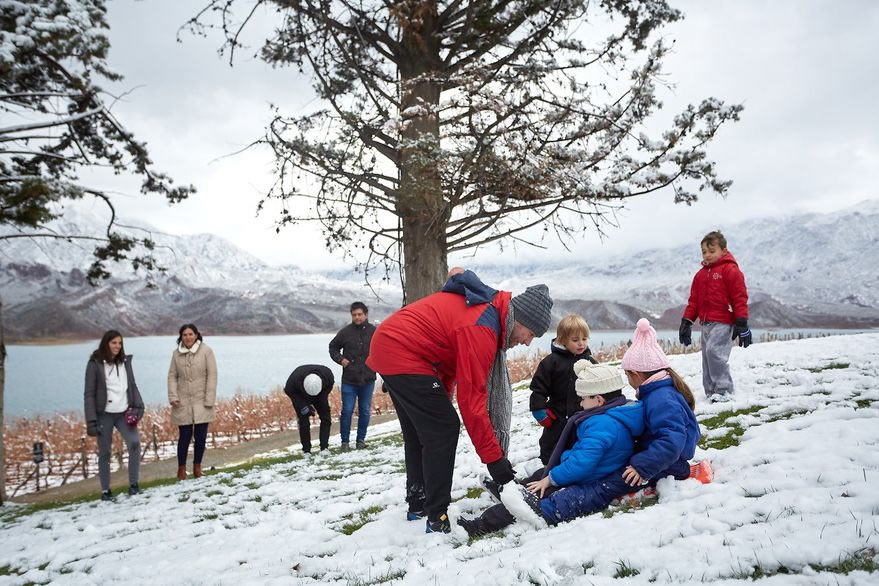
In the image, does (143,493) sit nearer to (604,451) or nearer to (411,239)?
(411,239)

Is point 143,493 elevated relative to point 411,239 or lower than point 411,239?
lower

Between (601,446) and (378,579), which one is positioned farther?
(601,446)

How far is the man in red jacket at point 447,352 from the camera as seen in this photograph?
3385mm

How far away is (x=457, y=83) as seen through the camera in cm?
911

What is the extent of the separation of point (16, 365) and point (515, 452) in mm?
186208

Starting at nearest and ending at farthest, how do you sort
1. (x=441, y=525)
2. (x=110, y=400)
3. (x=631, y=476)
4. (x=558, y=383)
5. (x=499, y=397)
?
1. (x=631, y=476)
2. (x=441, y=525)
3. (x=499, y=397)
4. (x=558, y=383)
5. (x=110, y=400)

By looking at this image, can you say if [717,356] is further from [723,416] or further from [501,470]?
[501,470]

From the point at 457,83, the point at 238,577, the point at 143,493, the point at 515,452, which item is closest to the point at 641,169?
the point at 457,83

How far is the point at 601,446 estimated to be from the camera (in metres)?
3.37

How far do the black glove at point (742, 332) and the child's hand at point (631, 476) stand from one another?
3807mm

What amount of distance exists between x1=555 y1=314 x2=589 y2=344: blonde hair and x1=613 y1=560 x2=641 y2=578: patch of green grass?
2.45 meters

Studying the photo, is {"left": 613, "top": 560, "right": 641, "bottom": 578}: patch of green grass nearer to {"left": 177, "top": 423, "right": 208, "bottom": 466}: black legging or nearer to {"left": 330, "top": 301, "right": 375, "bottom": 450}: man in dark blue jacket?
{"left": 330, "top": 301, "right": 375, "bottom": 450}: man in dark blue jacket

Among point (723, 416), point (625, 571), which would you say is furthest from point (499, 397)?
point (723, 416)

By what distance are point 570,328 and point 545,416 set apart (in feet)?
2.74
